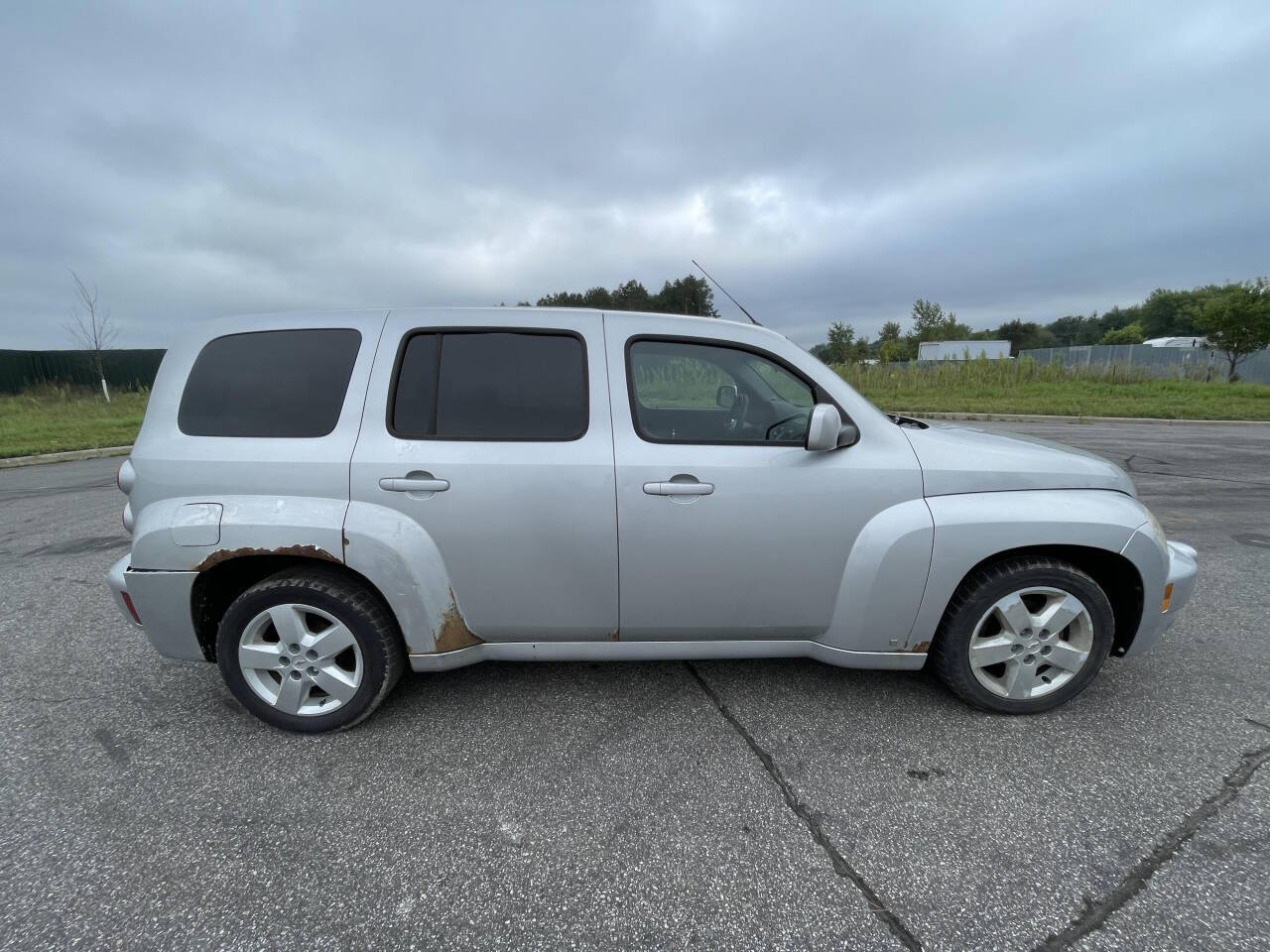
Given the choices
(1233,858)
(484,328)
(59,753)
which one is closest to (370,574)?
(484,328)

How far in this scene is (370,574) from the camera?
2.31 metres

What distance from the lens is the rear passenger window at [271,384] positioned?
2.41 meters

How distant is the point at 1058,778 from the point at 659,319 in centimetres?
243

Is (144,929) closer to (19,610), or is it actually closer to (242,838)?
(242,838)

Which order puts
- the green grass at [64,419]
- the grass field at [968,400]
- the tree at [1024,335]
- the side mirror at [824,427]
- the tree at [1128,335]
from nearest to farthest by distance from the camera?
the side mirror at [824,427] → the green grass at [64,419] → the grass field at [968,400] → the tree at [1128,335] → the tree at [1024,335]

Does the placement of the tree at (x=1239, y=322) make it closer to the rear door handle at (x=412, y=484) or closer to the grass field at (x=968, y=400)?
the grass field at (x=968, y=400)

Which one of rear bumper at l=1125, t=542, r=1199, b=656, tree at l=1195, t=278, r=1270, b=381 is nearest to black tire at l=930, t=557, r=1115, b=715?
rear bumper at l=1125, t=542, r=1199, b=656

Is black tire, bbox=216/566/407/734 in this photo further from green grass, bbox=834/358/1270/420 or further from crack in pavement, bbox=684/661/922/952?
green grass, bbox=834/358/1270/420

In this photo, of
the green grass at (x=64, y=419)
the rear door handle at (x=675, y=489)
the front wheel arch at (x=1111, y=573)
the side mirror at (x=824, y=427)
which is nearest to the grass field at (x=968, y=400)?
the green grass at (x=64, y=419)

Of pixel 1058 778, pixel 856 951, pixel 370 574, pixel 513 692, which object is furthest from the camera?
pixel 513 692

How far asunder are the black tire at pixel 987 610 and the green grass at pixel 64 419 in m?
15.5

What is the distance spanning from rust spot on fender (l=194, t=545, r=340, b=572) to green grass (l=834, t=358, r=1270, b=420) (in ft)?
38.7

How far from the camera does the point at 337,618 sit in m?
2.38

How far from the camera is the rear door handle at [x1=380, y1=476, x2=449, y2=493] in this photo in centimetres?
230
